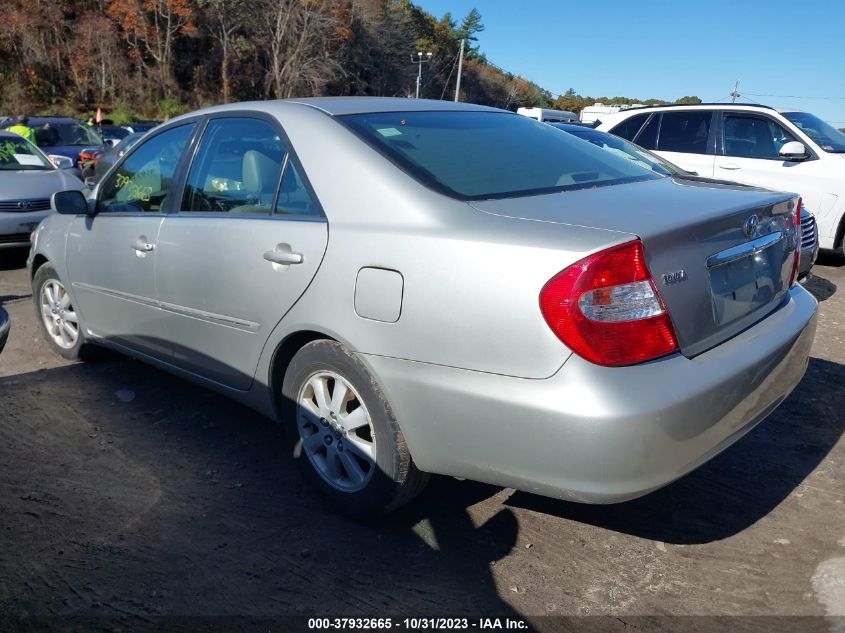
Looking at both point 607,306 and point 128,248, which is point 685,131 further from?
point 607,306

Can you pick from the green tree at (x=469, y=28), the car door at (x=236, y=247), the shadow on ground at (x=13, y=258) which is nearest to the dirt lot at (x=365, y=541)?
the car door at (x=236, y=247)

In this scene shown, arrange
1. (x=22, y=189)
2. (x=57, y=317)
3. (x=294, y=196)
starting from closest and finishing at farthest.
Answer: (x=294, y=196)
(x=57, y=317)
(x=22, y=189)

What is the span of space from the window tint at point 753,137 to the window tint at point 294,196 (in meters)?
6.86

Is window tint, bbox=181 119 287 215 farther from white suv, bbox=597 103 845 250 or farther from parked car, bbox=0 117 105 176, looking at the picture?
parked car, bbox=0 117 105 176

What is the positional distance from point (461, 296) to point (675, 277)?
0.69 m

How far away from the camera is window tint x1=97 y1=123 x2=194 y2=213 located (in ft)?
12.7

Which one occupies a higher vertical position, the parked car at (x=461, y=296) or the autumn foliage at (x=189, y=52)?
the autumn foliage at (x=189, y=52)

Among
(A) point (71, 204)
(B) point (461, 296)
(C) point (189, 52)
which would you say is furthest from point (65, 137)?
(C) point (189, 52)

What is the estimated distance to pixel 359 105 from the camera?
136 inches

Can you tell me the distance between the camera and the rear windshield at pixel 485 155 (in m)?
2.85

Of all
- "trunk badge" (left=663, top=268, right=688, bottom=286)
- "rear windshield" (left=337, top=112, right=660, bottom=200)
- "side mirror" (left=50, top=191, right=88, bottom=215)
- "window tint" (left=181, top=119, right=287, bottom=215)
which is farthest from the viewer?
"side mirror" (left=50, top=191, right=88, bottom=215)

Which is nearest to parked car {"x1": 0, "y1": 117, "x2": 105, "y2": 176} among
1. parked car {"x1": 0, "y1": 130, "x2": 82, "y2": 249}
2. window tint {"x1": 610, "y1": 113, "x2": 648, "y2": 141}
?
parked car {"x1": 0, "y1": 130, "x2": 82, "y2": 249}

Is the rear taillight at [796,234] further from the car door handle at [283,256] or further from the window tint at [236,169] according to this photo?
the window tint at [236,169]

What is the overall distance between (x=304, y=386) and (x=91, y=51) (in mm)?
45302
